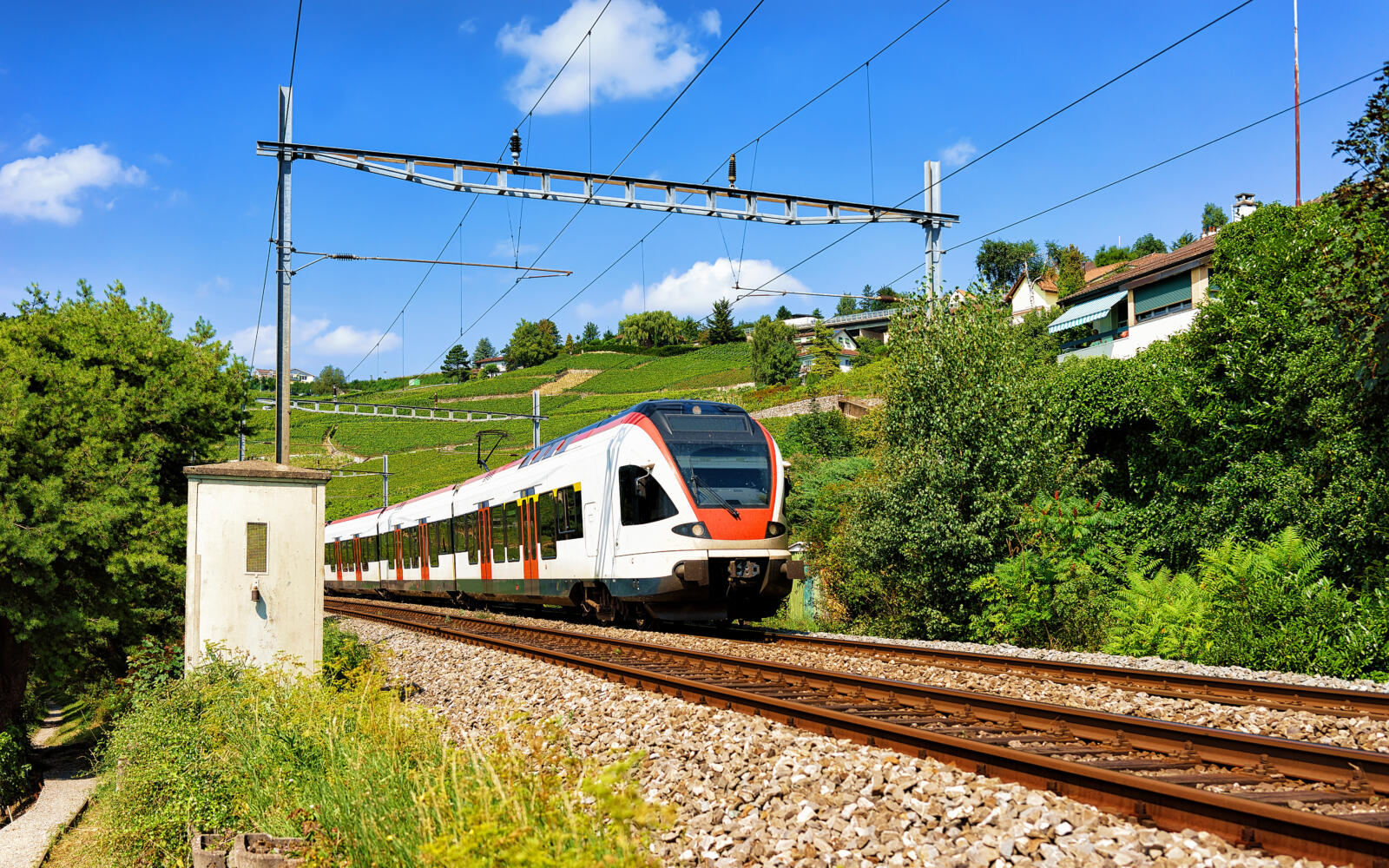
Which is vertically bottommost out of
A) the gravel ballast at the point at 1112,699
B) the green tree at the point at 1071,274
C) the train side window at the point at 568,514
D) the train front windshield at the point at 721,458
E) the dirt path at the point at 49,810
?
the dirt path at the point at 49,810

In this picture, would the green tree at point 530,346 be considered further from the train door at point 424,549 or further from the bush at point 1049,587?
the bush at point 1049,587

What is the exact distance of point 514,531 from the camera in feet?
65.5

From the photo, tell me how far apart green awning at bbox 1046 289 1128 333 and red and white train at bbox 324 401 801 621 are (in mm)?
23925

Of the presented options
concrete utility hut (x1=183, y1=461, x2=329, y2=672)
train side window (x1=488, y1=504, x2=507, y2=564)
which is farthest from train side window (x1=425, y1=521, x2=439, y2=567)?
concrete utility hut (x1=183, y1=461, x2=329, y2=672)

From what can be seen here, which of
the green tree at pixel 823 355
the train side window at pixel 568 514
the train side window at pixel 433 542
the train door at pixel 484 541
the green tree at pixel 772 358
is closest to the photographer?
the train side window at pixel 568 514

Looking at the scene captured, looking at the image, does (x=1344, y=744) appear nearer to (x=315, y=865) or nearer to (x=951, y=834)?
(x=951, y=834)

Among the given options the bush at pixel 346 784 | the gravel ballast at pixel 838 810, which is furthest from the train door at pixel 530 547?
the gravel ballast at pixel 838 810

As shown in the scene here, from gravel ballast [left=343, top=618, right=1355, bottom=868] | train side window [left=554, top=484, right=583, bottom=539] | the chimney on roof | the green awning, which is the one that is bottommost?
gravel ballast [left=343, top=618, right=1355, bottom=868]

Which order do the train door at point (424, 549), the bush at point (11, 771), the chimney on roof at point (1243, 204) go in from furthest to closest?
1. the chimney on roof at point (1243, 204)
2. the train door at point (424, 549)
3. the bush at point (11, 771)

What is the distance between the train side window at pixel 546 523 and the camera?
18047 millimetres

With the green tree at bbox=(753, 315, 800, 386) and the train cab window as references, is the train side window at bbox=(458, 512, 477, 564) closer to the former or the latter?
the train cab window

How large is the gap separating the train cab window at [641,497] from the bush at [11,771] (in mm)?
12102

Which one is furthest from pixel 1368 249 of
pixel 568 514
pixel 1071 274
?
pixel 1071 274

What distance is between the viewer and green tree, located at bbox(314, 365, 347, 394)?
98438 mm
